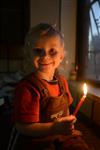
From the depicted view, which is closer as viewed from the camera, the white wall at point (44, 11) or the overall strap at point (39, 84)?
the overall strap at point (39, 84)

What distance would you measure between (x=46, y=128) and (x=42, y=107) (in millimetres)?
56

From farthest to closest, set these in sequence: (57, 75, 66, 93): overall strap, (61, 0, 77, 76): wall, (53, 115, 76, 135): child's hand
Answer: (61, 0, 77, 76): wall < (57, 75, 66, 93): overall strap < (53, 115, 76, 135): child's hand

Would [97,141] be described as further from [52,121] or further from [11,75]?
[11,75]

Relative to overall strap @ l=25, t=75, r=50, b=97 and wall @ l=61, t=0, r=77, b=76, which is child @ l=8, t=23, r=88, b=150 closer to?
overall strap @ l=25, t=75, r=50, b=97

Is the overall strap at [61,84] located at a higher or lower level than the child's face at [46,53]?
lower

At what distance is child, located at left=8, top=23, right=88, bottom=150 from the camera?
24.9 inches

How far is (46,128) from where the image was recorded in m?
0.63

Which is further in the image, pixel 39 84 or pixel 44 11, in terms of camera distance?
pixel 44 11

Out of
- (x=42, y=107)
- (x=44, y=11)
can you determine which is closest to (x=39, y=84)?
(x=42, y=107)

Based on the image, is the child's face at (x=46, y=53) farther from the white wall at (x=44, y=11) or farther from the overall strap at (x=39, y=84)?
the white wall at (x=44, y=11)

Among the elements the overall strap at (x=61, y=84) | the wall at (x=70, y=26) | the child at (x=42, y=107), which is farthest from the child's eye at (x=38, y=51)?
the wall at (x=70, y=26)

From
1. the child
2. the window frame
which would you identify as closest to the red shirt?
the child

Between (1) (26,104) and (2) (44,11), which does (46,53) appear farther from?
(2) (44,11)

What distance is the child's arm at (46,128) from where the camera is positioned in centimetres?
61
